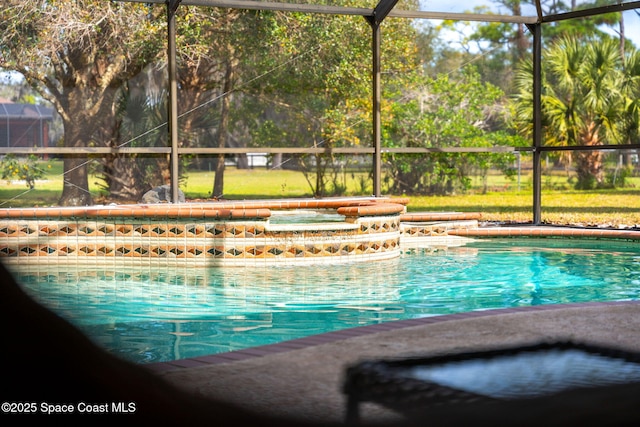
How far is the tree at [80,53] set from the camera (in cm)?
1220

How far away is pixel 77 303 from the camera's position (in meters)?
6.64

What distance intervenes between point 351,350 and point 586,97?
14.1 m

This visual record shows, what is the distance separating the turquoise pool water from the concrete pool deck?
1.03 m

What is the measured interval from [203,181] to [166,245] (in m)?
4.03

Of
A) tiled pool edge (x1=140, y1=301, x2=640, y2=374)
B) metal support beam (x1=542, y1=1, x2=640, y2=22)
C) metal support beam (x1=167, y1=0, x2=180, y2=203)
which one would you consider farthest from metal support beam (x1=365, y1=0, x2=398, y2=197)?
tiled pool edge (x1=140, y1=301, x2=640, y2=374)

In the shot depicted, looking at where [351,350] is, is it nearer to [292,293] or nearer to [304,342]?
[304,342]

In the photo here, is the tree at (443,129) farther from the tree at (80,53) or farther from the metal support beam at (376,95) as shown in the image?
the tree at (80,53)

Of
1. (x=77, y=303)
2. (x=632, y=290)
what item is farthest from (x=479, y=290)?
(x=77, y=303)

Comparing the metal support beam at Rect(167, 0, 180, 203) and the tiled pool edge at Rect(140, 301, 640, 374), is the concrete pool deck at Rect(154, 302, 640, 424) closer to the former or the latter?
the tiled pool edge at Rect(140, 301, 640, 374)

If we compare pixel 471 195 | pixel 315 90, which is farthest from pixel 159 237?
pixel 471 195

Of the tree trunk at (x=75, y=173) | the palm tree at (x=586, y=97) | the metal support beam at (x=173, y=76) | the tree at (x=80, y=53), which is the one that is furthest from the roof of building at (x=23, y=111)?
the palm tree at (x=586, y=97)

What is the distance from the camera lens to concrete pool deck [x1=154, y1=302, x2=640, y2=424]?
10.5 ft

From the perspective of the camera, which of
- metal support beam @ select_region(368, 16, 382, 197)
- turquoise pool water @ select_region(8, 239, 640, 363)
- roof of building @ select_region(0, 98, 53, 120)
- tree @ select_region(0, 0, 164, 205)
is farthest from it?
tree @ select_region(0, 0, 164, 205)

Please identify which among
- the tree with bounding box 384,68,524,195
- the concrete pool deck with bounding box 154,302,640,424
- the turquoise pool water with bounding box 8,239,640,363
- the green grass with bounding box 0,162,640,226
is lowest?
the turquoise pool water with bounding box 8,239,640,363
